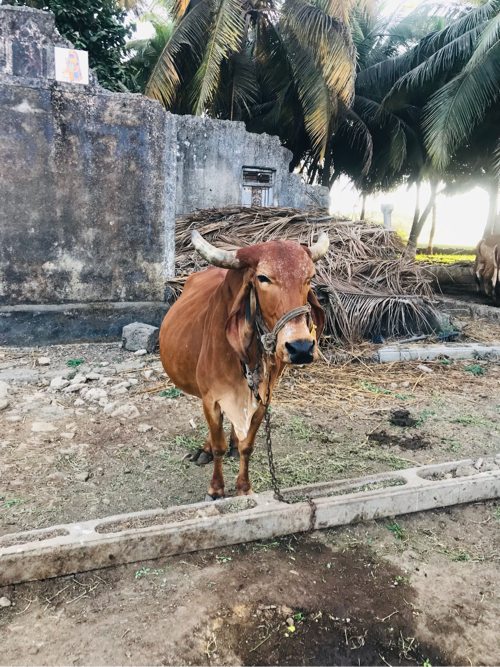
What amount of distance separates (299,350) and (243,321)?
1.69 feet

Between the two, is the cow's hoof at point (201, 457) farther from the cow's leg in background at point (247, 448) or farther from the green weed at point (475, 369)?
the green weed at point (475, 369)

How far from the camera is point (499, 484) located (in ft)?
10.9

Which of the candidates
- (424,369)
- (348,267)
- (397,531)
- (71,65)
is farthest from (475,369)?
(71,65)

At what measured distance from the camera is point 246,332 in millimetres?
2678

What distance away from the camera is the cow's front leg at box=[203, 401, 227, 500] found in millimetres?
3166

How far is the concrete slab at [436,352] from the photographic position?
700 centimetres

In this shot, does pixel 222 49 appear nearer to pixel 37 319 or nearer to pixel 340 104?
pixel 340 104

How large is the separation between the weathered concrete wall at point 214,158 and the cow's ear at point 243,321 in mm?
8092

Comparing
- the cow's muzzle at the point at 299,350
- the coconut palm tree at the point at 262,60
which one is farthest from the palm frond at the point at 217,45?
the cow's muzzle at the point at 299,350

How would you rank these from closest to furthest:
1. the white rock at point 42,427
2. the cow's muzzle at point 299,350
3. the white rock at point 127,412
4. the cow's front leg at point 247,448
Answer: the cow's muzzle at point 299,350, the cow's front leg at point 247,448, the white rock at point 42,427, the white rock at point 127,412

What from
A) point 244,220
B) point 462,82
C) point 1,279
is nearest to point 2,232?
point 1,279

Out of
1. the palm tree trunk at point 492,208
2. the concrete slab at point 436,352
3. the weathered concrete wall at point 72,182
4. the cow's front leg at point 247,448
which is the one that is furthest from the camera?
the palm tree trunk at point 492,208

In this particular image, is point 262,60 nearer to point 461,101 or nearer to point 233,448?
point 461,101

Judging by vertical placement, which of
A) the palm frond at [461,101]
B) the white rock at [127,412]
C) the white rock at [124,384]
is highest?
the palm frond at [461,101]
